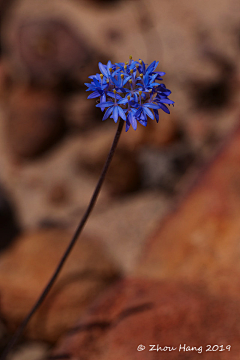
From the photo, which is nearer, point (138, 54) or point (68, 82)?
point (68, 82)

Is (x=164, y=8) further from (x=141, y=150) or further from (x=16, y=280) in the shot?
(x=16, y=280)

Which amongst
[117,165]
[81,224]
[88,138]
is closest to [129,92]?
[81,224]

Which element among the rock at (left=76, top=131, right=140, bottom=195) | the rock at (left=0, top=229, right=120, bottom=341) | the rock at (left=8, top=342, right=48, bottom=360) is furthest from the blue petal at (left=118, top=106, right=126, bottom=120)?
the rock at (left=76, top=131, right=140, bottom=195)

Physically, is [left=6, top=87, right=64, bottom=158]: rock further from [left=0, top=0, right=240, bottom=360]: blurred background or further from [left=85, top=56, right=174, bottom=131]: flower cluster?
[left=85, top=56, right=174, bottom=131]: flower cluster

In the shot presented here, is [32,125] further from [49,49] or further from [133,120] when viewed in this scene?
[133,120]

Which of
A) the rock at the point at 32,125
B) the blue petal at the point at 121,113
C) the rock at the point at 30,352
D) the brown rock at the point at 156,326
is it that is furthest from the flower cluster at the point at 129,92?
the rock at the point at 32,125

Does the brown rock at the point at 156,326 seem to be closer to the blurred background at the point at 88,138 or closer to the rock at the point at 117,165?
the blurred background at the point at 88,138

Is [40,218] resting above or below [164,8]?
below

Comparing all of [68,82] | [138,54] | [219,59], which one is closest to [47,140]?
[68,82]
